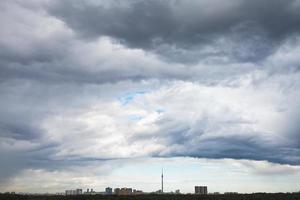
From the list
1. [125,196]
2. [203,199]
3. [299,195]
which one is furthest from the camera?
[125,196]

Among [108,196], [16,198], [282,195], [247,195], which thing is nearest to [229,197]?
[247,195]

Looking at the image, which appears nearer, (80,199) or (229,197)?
(229,197)

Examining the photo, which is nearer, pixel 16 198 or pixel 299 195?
pixel 299 195

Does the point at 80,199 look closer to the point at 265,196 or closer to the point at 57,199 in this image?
the point at 57,199

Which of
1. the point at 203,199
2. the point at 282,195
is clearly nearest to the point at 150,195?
Result: the point at 203,199

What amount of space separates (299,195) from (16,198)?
197ft

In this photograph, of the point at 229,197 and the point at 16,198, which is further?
the point at 16,198

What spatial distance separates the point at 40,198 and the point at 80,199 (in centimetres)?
959

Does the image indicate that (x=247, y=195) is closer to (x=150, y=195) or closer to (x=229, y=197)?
(x=229, y=197)

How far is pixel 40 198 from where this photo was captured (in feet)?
335

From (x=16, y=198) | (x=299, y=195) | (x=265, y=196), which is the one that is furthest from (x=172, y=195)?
(x=16, y=198)

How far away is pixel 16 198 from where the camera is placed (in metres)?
101

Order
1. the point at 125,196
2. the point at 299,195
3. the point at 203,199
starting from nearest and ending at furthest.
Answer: the point at 299,195, the point at 203,199, the point at 125,196

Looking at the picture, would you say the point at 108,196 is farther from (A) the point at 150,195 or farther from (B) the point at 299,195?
(B) the point at 299,195
